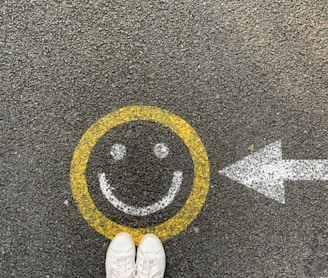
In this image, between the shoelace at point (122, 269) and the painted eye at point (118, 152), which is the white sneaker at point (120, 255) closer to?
the shoelace at point (122, 269)

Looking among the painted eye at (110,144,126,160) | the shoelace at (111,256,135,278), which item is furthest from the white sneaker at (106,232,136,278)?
the painted eye at (110,144,126,160)

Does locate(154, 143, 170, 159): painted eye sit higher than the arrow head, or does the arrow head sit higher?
locate(154, 143, 170, 159): painted eye

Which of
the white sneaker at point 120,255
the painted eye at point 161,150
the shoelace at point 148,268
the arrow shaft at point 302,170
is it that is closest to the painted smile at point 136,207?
the painted eye at point 161,150

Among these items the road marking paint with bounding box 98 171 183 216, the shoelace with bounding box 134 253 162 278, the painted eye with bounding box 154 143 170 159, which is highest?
the painted eye with bounding box 154 143 170 159

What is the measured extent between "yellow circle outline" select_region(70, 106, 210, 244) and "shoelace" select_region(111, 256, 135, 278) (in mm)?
151

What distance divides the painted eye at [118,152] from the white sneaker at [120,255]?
48 cm

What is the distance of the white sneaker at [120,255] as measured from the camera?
2.39 meters

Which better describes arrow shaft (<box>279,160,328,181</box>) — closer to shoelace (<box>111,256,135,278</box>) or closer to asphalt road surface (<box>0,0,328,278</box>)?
asphalt road surface (<box>0,0,328,278</box>)

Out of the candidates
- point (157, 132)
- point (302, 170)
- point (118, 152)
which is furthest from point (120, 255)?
point (302, 170)

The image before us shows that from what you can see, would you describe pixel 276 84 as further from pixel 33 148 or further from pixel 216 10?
pixel 33 148

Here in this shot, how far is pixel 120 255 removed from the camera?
2.40 metres

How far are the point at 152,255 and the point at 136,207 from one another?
311 mm

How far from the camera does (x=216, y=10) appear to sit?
248 cm

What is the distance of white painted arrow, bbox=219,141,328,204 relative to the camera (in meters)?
2.43
